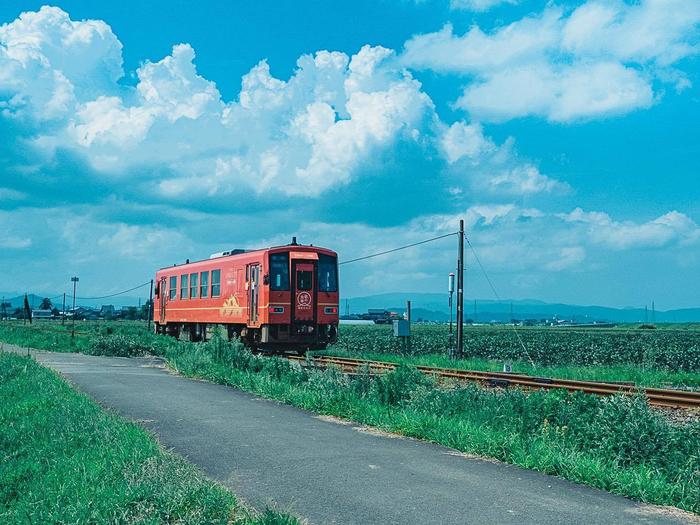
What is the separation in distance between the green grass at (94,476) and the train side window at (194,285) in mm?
17726

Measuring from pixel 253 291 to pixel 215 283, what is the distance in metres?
4.14

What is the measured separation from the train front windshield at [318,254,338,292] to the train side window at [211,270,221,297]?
501 centimetres

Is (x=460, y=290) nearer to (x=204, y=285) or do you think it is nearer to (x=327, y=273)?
(x=327, y=273)

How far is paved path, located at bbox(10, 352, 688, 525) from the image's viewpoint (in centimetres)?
639

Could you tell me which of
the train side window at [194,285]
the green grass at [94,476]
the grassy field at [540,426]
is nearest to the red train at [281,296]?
the train side window at [194,285]

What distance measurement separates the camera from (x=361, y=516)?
20.5 ft

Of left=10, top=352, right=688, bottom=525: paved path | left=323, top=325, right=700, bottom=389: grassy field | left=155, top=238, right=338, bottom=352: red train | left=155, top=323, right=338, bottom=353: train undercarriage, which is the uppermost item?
left=155, top=238, right=338, bottom=352: red train

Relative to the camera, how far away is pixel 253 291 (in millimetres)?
25000

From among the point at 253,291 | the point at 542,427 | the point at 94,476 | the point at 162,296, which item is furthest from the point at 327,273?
the point at 94,476

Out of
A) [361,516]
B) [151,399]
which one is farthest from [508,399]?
[151,399]

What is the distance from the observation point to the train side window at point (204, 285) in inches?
1167

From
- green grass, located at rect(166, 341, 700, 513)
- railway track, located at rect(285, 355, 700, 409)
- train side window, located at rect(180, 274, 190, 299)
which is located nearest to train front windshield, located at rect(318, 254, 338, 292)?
railway track, located at rect(285, 355, 700, 409)

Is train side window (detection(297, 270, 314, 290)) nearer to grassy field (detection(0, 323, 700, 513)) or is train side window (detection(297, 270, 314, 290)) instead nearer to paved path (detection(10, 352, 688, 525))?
grassy field (detection(0, 323, 700, 513))

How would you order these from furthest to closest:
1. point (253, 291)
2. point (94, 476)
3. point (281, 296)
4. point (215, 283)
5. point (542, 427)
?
point (215, 283), point (253, 291), point (281, 296), point (542, 427), point (94, 476)
